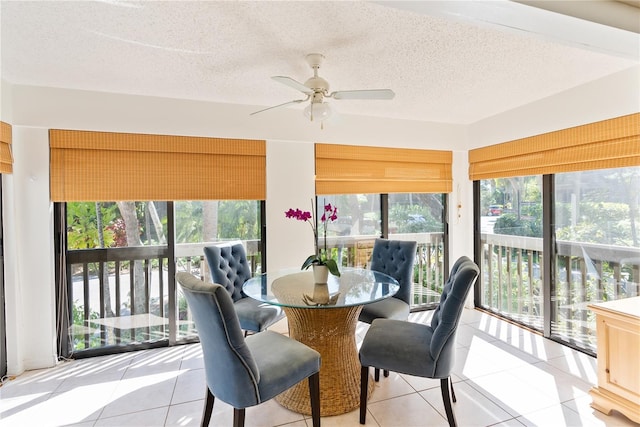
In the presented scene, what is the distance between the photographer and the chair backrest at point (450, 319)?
1.77 metres

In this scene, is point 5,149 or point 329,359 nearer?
point 329,359

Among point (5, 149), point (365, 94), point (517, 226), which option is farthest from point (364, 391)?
point (5, 149)

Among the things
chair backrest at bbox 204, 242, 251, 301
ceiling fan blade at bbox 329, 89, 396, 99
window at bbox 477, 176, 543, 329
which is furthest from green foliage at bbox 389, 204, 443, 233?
ceiling fan blade at bbox 329, 89, 396, 99

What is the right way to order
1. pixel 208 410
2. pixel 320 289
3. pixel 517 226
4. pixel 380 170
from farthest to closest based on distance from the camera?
pixel 380 170 < pixel 517 226 < pixel 320 289 < pixel 208 410

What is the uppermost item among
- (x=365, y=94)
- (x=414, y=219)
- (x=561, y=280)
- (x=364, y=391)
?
(x=365, y=94)

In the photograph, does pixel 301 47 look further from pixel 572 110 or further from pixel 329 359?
pixel 572 110

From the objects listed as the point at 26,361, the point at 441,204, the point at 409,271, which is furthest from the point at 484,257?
the point at 26,361

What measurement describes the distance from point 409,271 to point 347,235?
99cm

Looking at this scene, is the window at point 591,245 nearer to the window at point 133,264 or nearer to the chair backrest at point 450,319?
the chair backrest at point 450,319

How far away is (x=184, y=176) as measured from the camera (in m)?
3.08

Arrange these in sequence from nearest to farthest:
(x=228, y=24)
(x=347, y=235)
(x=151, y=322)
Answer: (x=228, y=24) < (x=151, y=322) < (x=347, y=235)

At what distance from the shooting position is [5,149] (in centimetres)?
252

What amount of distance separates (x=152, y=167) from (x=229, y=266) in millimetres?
1165

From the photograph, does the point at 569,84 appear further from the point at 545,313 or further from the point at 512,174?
the point at 545,313
